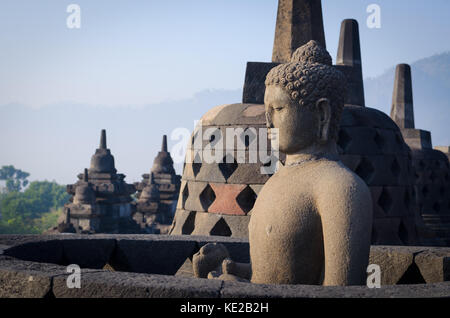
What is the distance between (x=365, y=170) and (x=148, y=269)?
255 centimetres

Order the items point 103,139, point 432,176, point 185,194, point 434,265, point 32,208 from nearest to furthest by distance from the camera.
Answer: point 434,265 → point 185,194 → point 432,176 → point 103,139 → point 32,208

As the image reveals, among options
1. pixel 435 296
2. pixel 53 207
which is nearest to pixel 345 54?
pixel 435 296

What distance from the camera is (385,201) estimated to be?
16.8ft

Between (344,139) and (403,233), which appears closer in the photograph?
(344,139)

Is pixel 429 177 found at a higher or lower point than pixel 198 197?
lower

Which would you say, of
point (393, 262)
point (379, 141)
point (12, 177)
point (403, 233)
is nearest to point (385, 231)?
point (403, 233)

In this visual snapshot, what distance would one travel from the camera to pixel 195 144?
17.3 feet

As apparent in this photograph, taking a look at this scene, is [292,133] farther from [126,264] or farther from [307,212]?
[126,264]

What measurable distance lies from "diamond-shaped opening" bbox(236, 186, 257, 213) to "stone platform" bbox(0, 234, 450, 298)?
2.96ft

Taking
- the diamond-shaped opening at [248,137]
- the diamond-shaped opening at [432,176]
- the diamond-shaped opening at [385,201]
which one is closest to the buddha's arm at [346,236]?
the diamond-shaped opening at [248,137]

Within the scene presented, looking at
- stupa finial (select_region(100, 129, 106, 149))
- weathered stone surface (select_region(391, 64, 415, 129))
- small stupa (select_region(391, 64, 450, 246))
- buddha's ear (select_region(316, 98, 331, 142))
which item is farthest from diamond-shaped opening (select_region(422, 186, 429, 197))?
stupa finial (select_region(100, 129, 106, 149))

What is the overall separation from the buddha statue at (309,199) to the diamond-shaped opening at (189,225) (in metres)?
2.25

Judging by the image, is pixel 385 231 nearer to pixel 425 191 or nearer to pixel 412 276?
pixel 412 276

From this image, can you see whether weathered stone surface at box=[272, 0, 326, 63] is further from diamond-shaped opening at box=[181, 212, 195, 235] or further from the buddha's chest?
the buddha's chest
